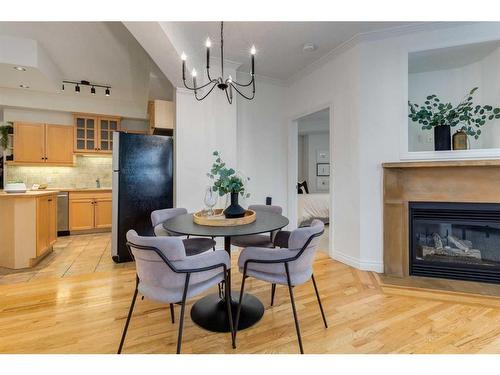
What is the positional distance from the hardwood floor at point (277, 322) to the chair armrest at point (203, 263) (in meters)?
0.58

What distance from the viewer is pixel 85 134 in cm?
513

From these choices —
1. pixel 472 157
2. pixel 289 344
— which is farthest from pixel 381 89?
pixel 289 344

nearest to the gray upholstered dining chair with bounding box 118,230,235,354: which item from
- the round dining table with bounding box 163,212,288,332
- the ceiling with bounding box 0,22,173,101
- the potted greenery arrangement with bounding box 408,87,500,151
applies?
the round dining table with bounding box 163,212,288,332

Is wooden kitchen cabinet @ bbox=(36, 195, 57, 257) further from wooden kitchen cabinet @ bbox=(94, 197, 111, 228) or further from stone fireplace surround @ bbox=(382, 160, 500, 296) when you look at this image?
stone fireplace surround @ bbox=(382, 160, 500, 296)

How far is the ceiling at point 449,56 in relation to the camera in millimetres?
2576

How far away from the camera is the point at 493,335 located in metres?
1.69

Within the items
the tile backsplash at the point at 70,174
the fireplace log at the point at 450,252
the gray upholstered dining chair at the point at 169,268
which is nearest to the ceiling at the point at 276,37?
the gray upholstered dining chair at the point at 169,268

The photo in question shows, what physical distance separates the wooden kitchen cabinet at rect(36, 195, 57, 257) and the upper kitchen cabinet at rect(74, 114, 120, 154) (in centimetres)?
194

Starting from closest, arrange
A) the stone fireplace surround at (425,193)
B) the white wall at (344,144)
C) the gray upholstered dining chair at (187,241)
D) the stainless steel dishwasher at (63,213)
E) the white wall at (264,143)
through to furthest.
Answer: the gray upholstered dining chair at (187,241) → the stone fireplace surround at (425,193) → the white wall at (344,144) → the white wall at (264,143) → the stainless steel dishwasher at (63,213)

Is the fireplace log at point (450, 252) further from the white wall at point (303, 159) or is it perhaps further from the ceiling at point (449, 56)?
the white wall at point (303, 159)

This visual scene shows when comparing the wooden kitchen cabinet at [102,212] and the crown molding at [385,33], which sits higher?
the crown molding at [385,33]

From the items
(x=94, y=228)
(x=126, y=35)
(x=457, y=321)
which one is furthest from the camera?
(x=94, y=228)
